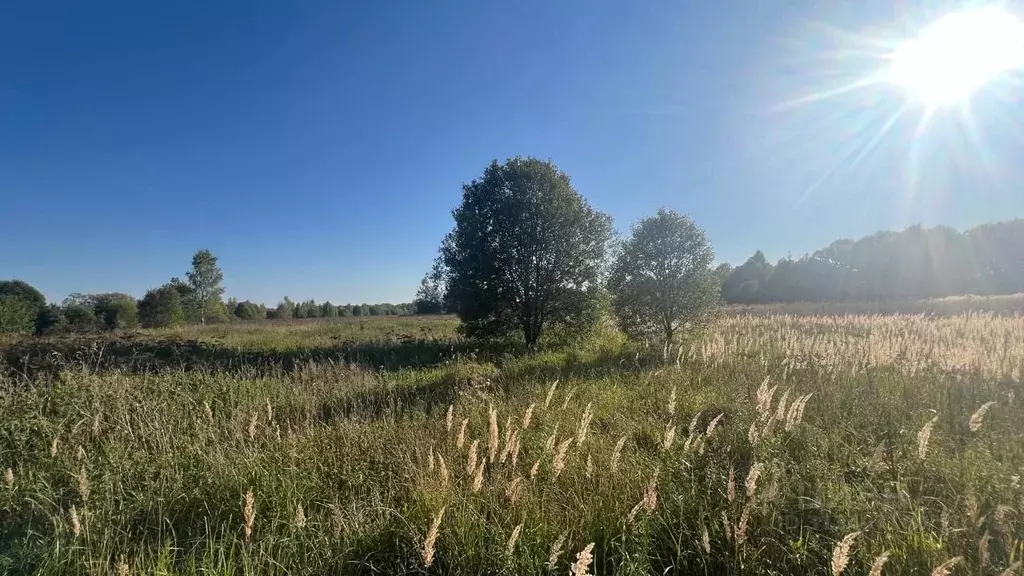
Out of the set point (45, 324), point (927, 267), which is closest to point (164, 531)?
point (927, 267)

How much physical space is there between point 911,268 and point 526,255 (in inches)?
1462

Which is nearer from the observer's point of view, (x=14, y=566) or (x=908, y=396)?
(x=14, y=566)

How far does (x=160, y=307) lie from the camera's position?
3484cm

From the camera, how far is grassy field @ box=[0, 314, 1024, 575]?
2.07 m

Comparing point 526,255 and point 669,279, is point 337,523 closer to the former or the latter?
point 669,279

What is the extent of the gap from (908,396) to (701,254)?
559cm

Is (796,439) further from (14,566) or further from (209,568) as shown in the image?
(14,566)

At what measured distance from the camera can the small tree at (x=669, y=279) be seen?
31.4 feet

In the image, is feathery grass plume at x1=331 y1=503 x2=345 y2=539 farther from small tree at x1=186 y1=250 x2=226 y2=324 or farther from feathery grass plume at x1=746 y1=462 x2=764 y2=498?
small tree at x1=186 y1=250 x2=226 y2=324

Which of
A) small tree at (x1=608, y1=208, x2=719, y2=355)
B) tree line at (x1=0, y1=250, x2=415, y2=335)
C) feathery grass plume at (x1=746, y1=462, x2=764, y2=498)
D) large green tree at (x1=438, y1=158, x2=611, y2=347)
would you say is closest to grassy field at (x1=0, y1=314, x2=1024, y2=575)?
feathery grass plume at (x1=746, y1=462, x2=764, y2=498)

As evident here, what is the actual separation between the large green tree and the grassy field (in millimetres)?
7205

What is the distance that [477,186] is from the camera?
1353 cm

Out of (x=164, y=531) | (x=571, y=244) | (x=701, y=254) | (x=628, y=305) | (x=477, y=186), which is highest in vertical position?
(x=477, y=186)

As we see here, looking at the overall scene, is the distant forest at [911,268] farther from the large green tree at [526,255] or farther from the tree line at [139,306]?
the tree line at [139,306]
